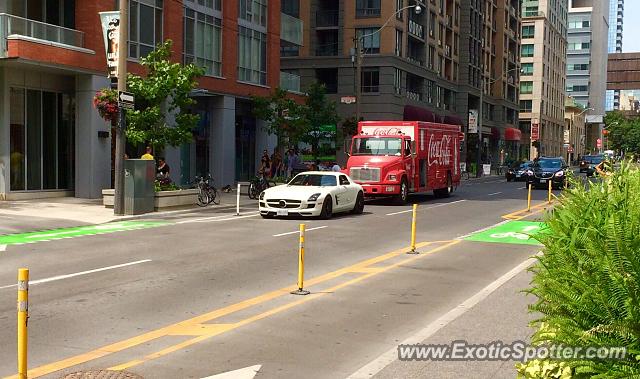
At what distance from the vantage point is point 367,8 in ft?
189

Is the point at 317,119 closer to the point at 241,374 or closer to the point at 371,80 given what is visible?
the point at 371,80

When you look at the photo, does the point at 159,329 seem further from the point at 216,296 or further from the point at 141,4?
the point at 141,4

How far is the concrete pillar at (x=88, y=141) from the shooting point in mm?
27953

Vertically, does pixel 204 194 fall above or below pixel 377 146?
below

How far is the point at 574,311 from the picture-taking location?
3.93m

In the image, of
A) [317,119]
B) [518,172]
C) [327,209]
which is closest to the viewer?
[327,209]

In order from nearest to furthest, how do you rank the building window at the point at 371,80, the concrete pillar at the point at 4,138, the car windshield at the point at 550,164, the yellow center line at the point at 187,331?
the yellow center line at the point at 187,331 → the concrete pillar at the point at 4,138 → the car windshield at the point at 550,164 → the building window at the point at 371,80

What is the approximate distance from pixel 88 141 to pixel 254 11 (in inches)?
631

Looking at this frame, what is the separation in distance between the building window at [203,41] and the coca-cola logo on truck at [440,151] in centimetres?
1192

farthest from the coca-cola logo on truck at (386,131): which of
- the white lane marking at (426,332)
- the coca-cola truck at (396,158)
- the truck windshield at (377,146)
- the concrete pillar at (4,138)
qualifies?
the white lane marking at (426,332)

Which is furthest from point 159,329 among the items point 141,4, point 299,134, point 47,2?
point 299,134

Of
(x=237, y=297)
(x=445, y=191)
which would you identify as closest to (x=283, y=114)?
(x=445, y=191)

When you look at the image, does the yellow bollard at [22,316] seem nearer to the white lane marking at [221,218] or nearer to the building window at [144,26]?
the white lane marking at [221,218]

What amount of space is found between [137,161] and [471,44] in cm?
6353
